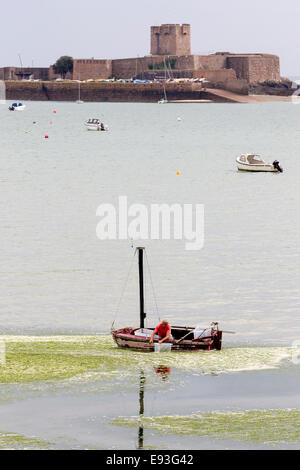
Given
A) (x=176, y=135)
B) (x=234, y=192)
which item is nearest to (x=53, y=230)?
(x=234, y=192)

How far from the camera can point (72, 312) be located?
101ft

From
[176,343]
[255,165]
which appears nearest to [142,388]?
A: [176,343]

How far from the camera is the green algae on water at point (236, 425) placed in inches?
746

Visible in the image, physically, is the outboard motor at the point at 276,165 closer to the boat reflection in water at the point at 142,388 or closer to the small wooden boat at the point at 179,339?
the small wooden boat at the point at 179,339

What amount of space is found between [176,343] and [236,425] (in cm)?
550

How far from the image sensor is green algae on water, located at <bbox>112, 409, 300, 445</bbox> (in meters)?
19.0

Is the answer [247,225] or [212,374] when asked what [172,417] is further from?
[247,225]

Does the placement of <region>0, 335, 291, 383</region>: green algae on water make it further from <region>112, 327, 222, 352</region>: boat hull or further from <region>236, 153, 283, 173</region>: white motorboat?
<region>236, 153, 283, 173</region>: white motorboat

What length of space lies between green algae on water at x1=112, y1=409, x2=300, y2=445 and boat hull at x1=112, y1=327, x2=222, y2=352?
185 inches

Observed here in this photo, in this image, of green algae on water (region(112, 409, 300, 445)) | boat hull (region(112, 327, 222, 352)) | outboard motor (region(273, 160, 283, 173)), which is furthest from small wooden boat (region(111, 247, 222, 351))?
outboard motor (region(273, 160, 283, 173))

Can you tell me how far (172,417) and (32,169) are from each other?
62285mm

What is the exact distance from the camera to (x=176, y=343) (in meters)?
24.9

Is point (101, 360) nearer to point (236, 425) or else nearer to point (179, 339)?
point (179, 339)
